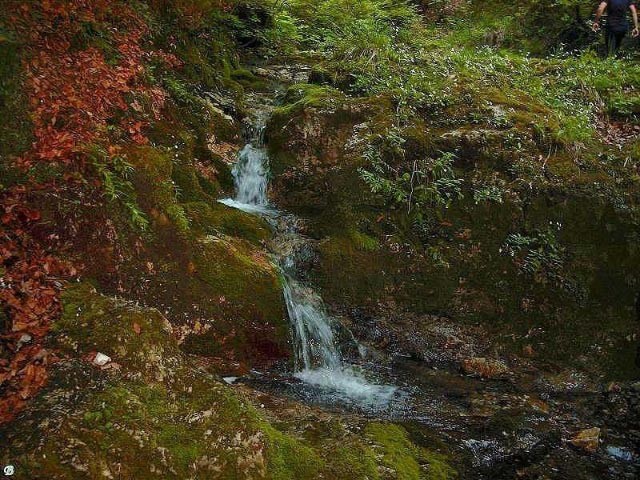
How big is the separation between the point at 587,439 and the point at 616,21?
28.9 feet

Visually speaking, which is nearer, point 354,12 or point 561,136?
point 561,136

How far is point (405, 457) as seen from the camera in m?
3.70

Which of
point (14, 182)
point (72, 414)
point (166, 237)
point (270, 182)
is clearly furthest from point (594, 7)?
point (72, 414)

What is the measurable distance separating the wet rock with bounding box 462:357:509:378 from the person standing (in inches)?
297

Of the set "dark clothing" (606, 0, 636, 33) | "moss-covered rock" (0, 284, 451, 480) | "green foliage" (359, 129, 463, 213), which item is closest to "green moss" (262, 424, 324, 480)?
"moss-covered rock" (0, 284, 451, 480)

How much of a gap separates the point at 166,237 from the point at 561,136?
5915 millimetres

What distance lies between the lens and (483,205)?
6805mm

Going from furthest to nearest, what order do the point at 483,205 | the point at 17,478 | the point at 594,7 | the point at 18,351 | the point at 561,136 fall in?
the point at 594,7
the point at 561,136
the point at 483,205
the point at 18,351
the point at 17,478

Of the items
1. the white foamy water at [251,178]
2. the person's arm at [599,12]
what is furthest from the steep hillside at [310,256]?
the person's arm at [599,12]

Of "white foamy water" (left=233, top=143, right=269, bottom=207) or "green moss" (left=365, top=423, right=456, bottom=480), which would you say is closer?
"green moss" (left=365, top=423, right=456, bottom=480)

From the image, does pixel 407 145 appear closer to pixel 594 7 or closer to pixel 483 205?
pixel 483 205

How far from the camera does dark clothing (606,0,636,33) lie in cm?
941

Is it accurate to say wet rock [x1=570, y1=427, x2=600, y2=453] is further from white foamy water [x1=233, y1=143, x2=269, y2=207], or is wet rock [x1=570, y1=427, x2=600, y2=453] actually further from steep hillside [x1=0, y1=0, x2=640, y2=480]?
white foamy water [x1=233, y1=143, x2=269, y2=207]

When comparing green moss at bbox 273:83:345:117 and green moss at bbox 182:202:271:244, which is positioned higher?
green moss at bbox 273:83:345:117
